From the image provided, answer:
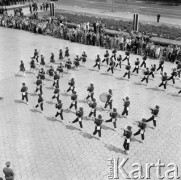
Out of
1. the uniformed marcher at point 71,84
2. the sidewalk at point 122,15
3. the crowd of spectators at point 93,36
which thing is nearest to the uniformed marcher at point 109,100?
the uniformed marcher at point 71,84

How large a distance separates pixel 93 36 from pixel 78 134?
56.9ft

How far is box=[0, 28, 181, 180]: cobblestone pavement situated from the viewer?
1470cm

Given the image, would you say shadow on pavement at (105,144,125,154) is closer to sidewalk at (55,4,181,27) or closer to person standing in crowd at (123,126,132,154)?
person standing in crowd at (123,126,132,154)

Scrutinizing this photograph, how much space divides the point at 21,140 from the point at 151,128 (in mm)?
7413

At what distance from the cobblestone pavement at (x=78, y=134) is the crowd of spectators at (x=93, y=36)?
4383mm

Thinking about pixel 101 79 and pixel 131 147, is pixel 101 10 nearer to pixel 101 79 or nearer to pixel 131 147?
pixel 101 79

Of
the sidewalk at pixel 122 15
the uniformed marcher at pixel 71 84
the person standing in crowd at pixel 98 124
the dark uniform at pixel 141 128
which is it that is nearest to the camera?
the dark uniform at pixel 141 128

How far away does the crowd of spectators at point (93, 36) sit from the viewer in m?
28.7

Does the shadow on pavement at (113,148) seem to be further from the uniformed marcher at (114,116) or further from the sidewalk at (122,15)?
the sidewalk at (122,15)

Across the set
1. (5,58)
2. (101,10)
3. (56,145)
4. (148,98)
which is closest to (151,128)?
(148,98)

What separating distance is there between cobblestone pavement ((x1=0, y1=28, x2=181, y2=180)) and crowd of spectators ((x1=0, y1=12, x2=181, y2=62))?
438cm

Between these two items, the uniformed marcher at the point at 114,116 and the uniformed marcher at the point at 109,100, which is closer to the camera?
the uniformed marcher at the point at 114,116

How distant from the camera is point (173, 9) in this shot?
2036 inches

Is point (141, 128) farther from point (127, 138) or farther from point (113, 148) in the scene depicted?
point (113, 148)
